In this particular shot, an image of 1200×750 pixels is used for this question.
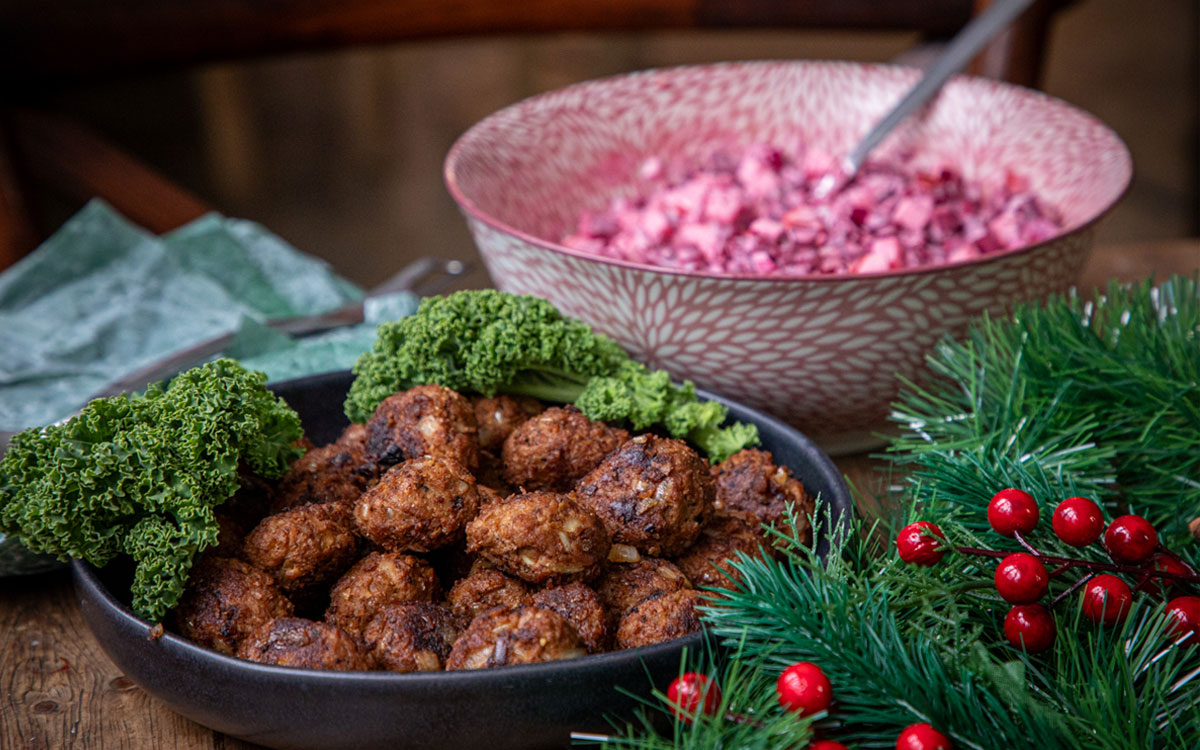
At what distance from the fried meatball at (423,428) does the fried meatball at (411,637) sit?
0.55 ft

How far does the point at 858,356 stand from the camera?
3.87 ft

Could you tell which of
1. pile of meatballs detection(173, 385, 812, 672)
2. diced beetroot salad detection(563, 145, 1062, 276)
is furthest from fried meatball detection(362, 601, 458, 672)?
diced beetroot salad detection(563, 145, 1062, 276)

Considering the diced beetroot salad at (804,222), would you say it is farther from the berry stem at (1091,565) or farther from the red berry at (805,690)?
the red berry at (805,690)

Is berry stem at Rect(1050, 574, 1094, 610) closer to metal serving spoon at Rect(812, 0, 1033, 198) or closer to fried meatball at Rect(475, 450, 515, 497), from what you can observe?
fried meatball at Rect(475, 450, 515, 497)

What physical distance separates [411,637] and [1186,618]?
1.80 ft

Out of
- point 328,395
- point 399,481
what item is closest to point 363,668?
point 399,481

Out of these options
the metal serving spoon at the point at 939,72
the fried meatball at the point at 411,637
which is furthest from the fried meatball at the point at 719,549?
the metal serving spoon at the point at 939,72

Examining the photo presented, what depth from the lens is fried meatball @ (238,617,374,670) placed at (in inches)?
28.9

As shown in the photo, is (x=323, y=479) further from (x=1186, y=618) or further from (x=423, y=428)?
(x=1186, y=618)

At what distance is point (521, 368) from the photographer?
105cm

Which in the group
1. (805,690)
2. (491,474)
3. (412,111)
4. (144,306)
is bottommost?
(412,111)

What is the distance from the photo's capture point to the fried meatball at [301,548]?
84cm

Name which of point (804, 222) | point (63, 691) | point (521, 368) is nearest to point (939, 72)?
point (804, 222)

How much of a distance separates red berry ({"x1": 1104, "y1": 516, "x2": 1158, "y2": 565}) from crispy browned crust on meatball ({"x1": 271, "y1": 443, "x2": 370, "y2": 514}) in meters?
0.62
